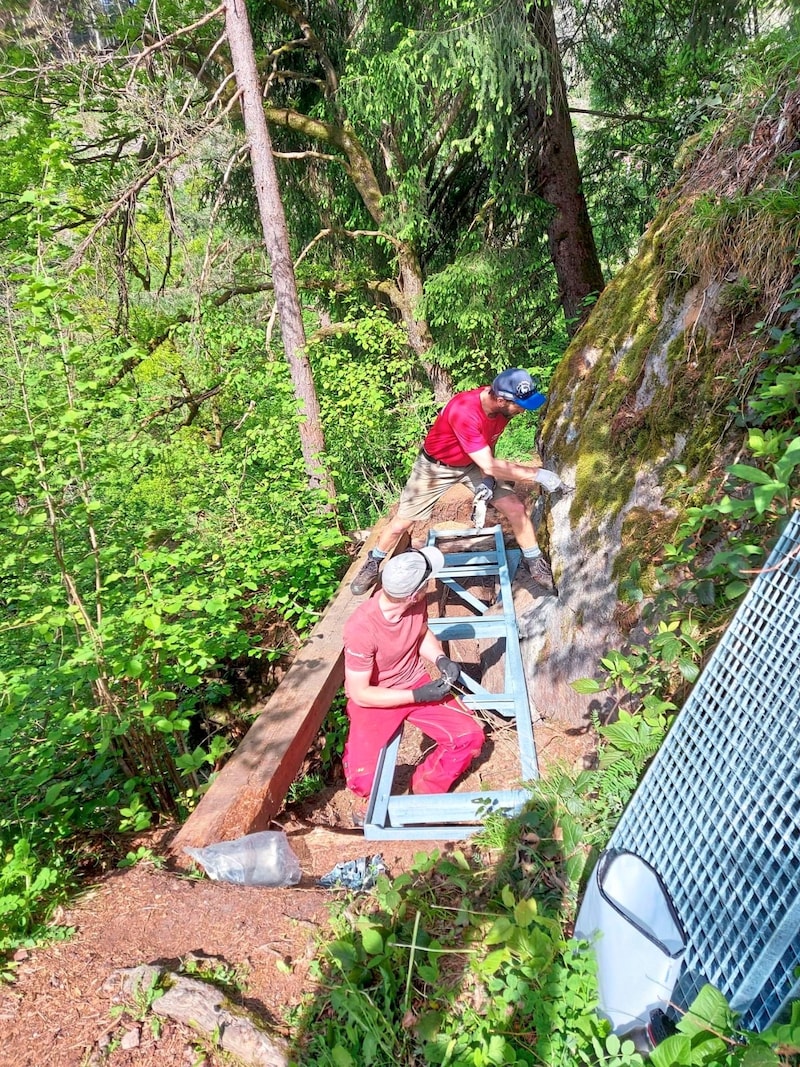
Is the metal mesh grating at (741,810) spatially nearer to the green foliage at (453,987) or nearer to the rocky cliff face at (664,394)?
the green foliage at (453,987)

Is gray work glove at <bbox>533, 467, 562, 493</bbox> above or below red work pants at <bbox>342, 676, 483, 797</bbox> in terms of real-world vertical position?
above

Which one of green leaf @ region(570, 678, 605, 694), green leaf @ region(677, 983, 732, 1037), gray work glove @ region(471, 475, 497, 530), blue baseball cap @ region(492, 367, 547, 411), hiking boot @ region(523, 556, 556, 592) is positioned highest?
blue baseball cap @ region(492, 367, 547, 411)

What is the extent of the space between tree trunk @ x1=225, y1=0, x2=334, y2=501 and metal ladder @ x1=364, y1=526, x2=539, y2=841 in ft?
9.27

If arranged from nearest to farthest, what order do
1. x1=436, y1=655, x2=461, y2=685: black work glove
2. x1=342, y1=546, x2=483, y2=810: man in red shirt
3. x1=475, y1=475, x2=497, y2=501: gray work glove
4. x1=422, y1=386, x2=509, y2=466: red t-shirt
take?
1. x1=342, y1=546, x2=483, y2=810: man in red shirt
2. x1=436, y1=655, x2=461, y2=685: black work glove
3. x1=422, y1=386, x2=509, y2=466: red t-shirt
4. x1=475, y1=475, x2=497, y2=501: gray work glove

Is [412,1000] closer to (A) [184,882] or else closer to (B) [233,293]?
(A) [184,882]

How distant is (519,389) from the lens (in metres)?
4.16

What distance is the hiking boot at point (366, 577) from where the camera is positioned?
5242 mm

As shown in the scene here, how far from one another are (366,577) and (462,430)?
5.13 feet

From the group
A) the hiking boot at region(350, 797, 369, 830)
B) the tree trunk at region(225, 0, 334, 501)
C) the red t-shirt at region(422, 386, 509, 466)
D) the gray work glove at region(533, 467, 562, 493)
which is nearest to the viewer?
the hiking boot at region(350, 797, 369, 830)

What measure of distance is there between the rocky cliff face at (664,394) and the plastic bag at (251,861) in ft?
5.44

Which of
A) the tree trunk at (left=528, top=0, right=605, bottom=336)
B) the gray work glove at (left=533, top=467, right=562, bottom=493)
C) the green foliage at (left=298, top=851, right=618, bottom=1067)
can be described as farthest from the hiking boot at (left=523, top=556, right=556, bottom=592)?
the tree trunk at (left=528, top=0, right=605, bottom=336)

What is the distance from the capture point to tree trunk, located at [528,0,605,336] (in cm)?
726

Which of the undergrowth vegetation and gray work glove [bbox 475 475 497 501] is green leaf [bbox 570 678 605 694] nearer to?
the undergrowth vegetation

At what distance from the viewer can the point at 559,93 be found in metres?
6.90
